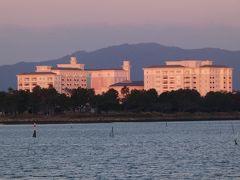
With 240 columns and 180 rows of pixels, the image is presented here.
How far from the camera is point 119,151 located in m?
80.1

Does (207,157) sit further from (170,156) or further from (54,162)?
(54,162)

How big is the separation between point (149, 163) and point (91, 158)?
321 inches

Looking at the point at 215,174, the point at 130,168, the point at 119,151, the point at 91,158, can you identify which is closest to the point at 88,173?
the point at 130,168

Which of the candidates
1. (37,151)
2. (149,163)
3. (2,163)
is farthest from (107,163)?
(37,151)

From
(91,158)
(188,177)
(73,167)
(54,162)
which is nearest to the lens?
(188,177)

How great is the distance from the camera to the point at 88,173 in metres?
56.7

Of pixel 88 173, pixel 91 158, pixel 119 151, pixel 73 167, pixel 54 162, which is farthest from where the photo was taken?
pixel 119 151

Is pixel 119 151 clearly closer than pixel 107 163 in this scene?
No

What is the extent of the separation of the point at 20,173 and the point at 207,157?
57.0ft

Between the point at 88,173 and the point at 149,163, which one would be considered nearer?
the point at 88,173

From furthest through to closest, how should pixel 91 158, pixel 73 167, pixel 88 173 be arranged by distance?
pixel 91 158 < pixel 73 167 < pixel 88 173

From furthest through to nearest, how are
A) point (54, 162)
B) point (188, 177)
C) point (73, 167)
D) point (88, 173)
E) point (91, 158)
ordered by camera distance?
point (91, 158) < point (54, 162) < point (73, 167) < point (88, 173) < point (188, 177)

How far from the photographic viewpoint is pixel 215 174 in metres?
54.3

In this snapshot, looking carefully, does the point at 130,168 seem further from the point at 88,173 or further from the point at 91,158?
the point at 91,158
